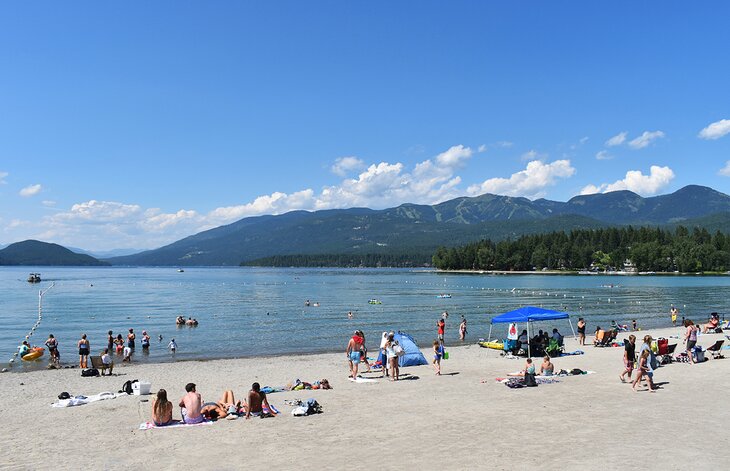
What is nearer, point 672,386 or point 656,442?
point 656,442

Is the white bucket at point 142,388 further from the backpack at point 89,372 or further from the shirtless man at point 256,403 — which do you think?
the shirtless man at point 256,403

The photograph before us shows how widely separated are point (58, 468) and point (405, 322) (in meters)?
41.7

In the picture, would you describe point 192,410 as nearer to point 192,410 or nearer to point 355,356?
point 192,410

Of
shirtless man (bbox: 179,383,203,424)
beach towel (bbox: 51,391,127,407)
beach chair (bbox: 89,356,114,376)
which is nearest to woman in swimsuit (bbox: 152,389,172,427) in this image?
shirtless man (bbox: 179,383,203,424)

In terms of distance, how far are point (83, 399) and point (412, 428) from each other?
12250mm

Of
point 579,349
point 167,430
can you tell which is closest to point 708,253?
point 579,349

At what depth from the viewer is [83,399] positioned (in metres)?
19.0

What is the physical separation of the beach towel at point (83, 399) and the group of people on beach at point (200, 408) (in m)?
4.62

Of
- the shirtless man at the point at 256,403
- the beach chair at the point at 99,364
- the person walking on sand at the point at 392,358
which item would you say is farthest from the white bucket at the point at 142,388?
the person walking on sand at the point at 392,358

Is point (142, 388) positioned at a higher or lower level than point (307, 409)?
lower

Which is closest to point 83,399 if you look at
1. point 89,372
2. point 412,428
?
point 89,372

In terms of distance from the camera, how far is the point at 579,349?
1236 inches

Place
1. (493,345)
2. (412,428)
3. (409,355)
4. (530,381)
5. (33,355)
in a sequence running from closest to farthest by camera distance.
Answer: (412,428)
(530,381)
(409,355)
(33,355)
(493,345)

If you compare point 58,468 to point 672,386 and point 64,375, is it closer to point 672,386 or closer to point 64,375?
point 64,375
